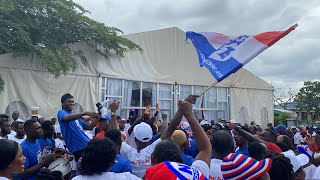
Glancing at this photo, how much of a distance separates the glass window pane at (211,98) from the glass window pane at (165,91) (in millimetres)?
2577

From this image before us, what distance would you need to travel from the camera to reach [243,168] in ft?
9.21

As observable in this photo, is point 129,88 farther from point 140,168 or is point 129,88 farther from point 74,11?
point 140,168

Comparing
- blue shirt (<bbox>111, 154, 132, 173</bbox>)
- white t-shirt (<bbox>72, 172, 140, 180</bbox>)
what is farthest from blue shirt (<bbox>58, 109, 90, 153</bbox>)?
white t-shirt (<bbox>72, 172, 140, 180</bbox>)

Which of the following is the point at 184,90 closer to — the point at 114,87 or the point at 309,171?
the point at 114,87

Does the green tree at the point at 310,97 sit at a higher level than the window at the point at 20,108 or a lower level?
higher

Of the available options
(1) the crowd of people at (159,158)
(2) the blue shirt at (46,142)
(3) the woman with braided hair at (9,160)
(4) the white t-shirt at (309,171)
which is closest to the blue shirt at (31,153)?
(1) the crowd of people at (159,158)

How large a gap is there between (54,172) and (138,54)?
14172 mm

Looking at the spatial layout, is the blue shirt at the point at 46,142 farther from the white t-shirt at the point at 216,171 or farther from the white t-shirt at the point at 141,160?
the white t-shirt at the point at 216,171

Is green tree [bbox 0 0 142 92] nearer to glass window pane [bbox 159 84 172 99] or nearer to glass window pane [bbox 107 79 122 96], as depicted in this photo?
glass window pane [bbox 107 79 122 96]

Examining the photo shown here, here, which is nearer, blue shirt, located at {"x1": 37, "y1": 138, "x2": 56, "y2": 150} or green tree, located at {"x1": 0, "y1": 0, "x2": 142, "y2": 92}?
blue shirt, located at {"x1": 37, "y1": 138, "x2": 56, "y2": 150}

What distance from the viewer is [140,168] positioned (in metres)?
4.41

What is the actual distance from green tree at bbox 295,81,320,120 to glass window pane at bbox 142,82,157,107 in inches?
918

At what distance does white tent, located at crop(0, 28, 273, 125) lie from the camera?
13.4 m

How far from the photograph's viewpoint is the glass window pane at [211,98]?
19844 millimetres
